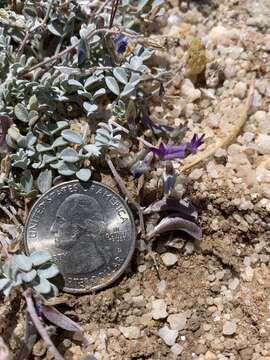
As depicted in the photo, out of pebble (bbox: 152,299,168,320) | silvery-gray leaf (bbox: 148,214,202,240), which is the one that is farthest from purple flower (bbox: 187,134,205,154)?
pebble (bbox: 152,299,168,320)

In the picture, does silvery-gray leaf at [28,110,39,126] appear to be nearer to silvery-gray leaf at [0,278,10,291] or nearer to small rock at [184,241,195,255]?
silvery-gray leaf at [0,278,10,291]

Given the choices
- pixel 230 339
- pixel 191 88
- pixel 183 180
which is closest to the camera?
pixel 230 339

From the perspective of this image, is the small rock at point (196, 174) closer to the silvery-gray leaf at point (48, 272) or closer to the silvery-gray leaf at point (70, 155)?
the silvery-gray leaf at point (70, 155)

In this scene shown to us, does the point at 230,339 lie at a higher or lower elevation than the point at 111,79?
lower

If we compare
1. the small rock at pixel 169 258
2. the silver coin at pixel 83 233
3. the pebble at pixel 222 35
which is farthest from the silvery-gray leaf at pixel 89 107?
the pebble at pixel 222 35

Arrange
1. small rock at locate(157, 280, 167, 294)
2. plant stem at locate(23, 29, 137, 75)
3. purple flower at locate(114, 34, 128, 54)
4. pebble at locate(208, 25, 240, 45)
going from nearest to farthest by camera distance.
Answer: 1. small rock at locate(157, 280, 167, 294)
2. plant stem at locate(23, 29, 137, 75)
3. purple flower at locate(114, 34, 128, 54)
4. pebble at locate(208, 25, 240, 45)

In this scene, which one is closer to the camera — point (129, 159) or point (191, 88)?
point (129, 159)

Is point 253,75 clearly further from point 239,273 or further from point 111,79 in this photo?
point 239,273

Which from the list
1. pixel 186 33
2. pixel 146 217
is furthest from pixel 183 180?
pixel 186 33
